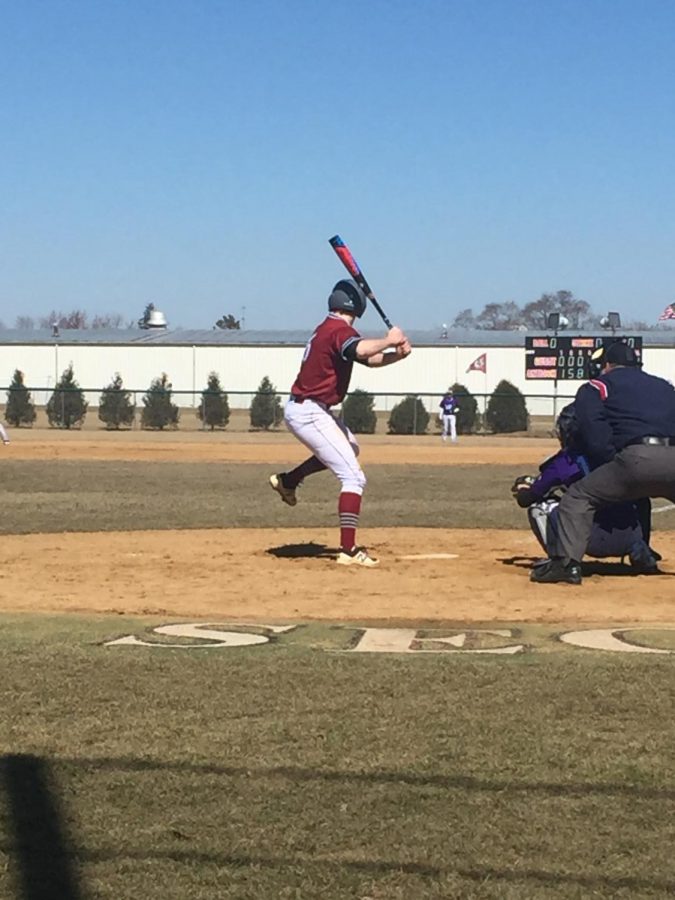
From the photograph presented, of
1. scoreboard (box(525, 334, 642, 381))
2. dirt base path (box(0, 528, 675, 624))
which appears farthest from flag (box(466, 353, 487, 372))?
dirt base path (box(0, 528, 675, 624))

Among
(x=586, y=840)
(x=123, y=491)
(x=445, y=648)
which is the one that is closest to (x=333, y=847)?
(x=586, y=840)

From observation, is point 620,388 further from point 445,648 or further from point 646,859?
point 646,859

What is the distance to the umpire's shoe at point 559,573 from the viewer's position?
10750 mm

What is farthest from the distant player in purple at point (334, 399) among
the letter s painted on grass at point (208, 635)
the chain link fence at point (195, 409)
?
the chain link fence at point (195, 409)

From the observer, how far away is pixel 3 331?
8556cm

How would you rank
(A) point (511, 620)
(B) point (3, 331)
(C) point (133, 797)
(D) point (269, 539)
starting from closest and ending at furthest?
(C) point (133, 797), (A) point (511, 620), (D) point (269, 539), (B) point (3, 331)

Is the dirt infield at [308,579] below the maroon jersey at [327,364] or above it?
below

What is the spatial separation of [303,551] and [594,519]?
310cm

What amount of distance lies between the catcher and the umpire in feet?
1.35

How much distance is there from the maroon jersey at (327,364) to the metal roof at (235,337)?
215 feet

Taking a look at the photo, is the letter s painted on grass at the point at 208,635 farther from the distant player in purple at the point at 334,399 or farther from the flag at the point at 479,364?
the flag at the point at 479,364

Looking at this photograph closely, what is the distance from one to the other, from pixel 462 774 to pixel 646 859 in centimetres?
104

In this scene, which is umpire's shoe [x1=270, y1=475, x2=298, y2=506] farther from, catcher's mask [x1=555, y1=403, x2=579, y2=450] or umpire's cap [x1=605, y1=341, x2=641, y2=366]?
umpire's cap [x1=605, y1=341, x2=641, y2=366]

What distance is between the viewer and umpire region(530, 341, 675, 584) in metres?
10.5
